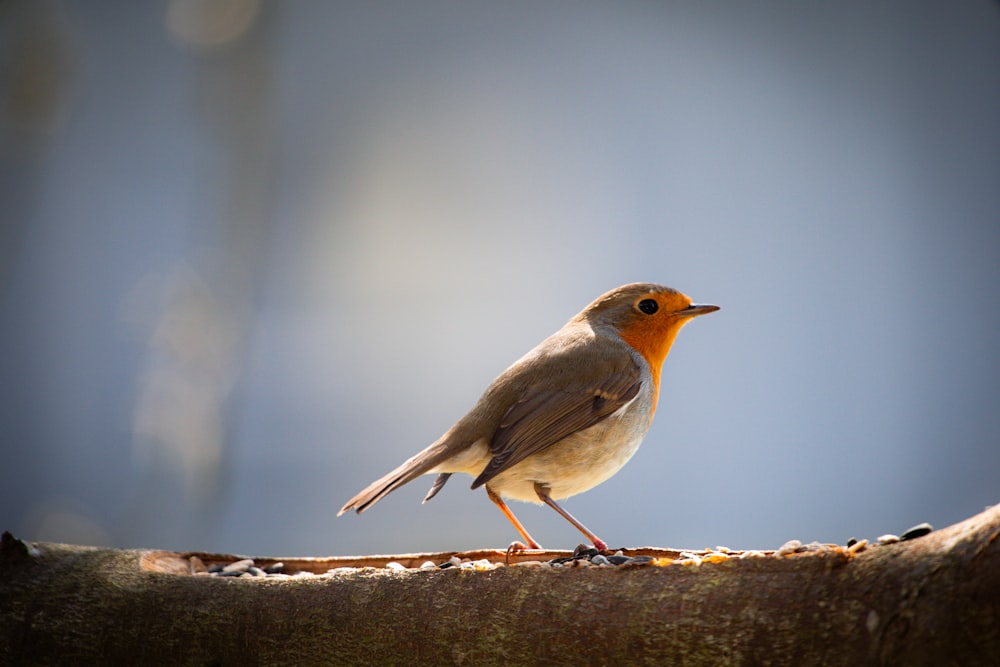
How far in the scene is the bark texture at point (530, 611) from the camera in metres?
1.17

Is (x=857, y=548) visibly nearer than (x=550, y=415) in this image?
Yes

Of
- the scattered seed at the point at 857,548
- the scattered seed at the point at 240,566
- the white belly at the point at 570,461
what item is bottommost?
the scattered seed at the point at 857,548

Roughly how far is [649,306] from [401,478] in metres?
1.13

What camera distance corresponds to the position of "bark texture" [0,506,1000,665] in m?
1.17

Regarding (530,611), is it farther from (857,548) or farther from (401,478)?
(401,478)

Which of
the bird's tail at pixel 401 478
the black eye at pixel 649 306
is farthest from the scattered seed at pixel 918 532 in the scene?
the black eye at pixel 649 306

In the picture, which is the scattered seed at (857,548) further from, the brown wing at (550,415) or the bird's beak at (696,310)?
the bird's beak at (696,310)

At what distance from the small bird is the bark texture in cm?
65

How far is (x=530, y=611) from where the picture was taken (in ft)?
4.87

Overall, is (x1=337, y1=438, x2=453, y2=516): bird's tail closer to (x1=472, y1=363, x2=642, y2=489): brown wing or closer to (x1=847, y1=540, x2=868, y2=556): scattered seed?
(x1=472, y1=363, x2=642, y2=489): brown wing

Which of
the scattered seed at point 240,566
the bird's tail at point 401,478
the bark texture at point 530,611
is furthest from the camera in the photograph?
the bird's tail at point 401,478

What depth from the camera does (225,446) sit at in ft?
15.9

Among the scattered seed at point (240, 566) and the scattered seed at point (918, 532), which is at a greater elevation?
the scattered seed at point (240, 566)

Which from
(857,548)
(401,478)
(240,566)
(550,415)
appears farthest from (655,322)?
(857,548)
